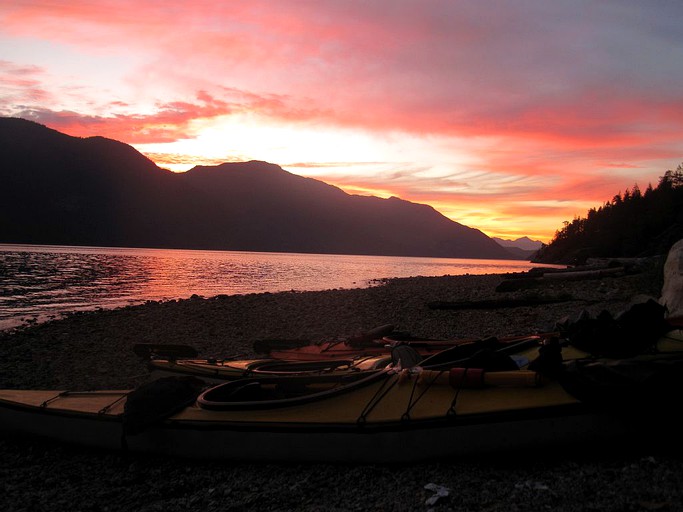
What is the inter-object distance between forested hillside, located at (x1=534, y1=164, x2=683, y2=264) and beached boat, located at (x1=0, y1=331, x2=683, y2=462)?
45.6 metres

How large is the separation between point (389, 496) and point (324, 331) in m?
10.4

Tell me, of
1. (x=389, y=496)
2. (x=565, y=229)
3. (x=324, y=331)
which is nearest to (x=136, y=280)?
(x=324, y=331)

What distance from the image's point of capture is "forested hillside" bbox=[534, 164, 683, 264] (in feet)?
202

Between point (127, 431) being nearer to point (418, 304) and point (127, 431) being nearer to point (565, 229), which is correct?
point (418, 304)

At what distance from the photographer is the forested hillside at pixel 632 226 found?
202ft

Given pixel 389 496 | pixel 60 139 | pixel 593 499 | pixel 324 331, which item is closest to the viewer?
pixel 593 499

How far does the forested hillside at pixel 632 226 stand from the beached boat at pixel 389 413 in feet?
150

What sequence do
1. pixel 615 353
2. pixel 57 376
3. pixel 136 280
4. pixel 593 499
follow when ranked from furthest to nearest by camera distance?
pixel 136 280, pixel 57 376, pixel 615 353, pixel 593 499

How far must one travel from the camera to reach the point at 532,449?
4.29 m

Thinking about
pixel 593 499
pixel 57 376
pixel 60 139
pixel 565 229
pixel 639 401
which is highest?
pixel 60 139

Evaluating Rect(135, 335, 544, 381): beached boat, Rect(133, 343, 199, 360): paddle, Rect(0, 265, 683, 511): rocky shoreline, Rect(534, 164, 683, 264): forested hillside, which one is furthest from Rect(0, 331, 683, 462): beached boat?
Rect(534, 164, 683, 264): forested hillside

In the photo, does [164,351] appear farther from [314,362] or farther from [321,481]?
[321,481]

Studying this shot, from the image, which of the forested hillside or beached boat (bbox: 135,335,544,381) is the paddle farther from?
the forested hillside

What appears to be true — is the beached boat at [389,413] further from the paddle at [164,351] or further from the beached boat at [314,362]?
the paddle at [164,351]
